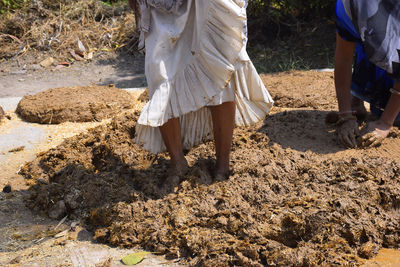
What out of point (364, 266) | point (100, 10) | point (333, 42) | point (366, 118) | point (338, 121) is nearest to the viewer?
point (364, 266)

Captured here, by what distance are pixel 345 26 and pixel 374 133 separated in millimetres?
725

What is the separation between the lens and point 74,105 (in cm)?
447

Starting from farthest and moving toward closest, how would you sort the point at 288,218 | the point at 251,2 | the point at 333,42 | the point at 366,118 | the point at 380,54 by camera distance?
the point at 333,42 → the point at 251,2 → the point at 366,118 → the point at 380,54 → the point at 288,218

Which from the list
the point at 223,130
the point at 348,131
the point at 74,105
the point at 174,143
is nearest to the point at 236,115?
the point at 223,130

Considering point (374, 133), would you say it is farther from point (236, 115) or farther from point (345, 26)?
point (236, 115)

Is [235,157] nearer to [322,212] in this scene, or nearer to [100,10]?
[322,212]

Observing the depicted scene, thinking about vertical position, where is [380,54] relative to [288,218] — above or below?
above

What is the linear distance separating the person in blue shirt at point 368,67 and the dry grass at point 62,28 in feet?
15.7

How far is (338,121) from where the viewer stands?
337cm

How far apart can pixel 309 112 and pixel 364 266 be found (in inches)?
65.5

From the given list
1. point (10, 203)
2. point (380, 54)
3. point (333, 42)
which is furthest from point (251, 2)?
point (10, 203)

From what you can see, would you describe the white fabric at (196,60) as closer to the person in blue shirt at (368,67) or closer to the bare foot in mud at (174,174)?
the bare foot in mud at (174,174)

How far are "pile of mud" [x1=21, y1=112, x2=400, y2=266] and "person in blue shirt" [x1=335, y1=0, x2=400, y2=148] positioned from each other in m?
0.26

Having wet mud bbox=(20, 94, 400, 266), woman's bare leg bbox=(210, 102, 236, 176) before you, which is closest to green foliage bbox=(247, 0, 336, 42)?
wet mud bbox=(20, 94, 400, 266)
